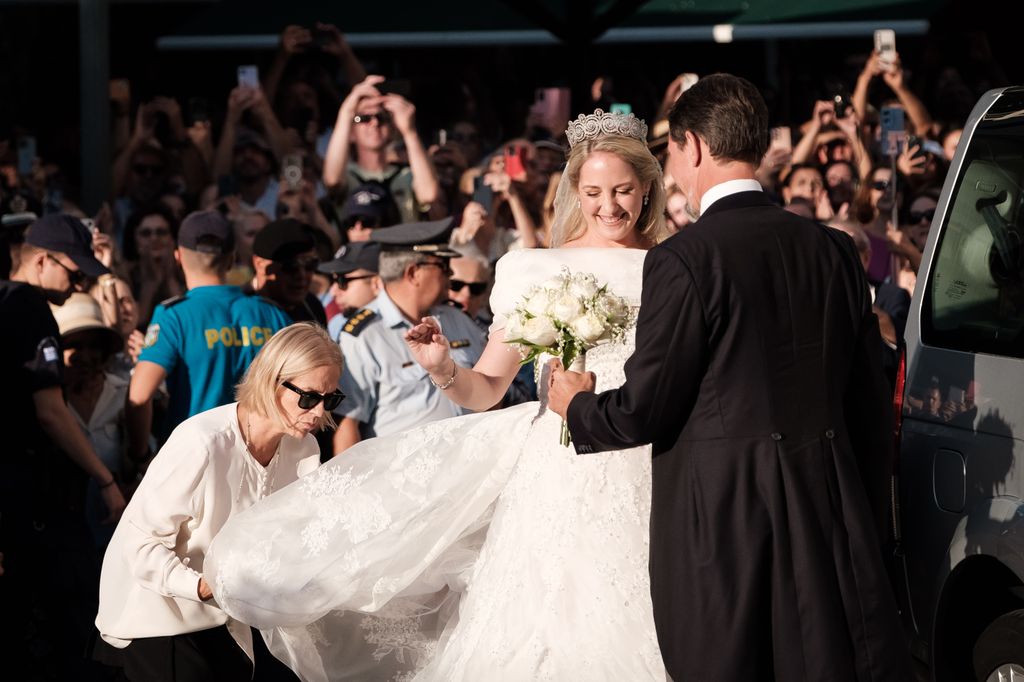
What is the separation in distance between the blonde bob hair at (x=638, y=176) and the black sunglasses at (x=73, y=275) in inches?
121

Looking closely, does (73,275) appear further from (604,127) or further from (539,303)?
(539,303)

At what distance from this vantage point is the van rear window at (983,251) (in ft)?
15.7

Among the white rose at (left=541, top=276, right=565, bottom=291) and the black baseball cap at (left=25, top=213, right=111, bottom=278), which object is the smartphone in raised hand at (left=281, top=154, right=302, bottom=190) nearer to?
the black baseball cap at (left=25, top=213, right=111, bottom=278)

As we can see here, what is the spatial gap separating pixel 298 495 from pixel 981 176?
96.7 inches

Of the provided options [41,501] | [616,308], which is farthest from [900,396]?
[41,501]

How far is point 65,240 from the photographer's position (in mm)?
7117

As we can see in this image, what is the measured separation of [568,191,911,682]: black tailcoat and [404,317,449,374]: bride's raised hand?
3.47ft

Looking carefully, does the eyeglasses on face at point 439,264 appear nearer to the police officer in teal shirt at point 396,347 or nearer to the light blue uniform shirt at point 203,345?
the police officer in teal shirt at point 396,347

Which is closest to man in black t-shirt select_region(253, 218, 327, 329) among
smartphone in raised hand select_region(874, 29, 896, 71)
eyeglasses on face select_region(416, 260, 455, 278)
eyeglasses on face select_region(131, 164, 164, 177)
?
eyeglasses on face select_region(416, 260, 455, 278)

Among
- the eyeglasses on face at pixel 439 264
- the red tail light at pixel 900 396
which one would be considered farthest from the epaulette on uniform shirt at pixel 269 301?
the red tail light at pixel 900 396

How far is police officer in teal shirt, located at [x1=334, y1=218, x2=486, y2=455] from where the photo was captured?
6656 millimetres

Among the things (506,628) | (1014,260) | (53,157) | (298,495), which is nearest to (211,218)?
(298,495)

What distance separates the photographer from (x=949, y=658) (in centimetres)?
485

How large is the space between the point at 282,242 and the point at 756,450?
13.1 ft
